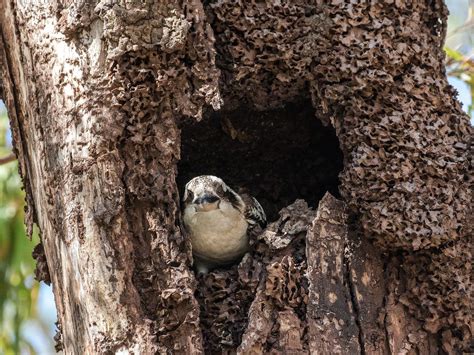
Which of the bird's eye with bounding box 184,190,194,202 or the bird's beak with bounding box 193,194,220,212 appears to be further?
the bird's eye with bounding box 184,190,194,202

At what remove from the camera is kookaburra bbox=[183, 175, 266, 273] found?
4281 mm

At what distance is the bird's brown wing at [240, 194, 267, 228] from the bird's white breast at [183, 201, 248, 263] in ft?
0.18

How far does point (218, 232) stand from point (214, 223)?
0.20 ft

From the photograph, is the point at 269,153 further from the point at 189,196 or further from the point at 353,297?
the point at 353,297

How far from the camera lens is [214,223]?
14.3 ft

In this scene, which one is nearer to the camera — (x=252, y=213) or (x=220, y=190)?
(x=220, y=190)

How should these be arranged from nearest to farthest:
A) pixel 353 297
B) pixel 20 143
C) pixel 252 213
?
1. pixel 353 297
2. pixel 20 143
3. pixel 252 213

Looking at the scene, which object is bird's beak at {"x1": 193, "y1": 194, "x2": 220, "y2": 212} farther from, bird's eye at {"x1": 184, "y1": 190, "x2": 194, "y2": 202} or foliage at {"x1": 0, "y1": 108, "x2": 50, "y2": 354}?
foliage at {"x1": 0, "y1": 108, "x2": 50, "y2": 354}

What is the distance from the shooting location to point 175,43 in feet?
11.0

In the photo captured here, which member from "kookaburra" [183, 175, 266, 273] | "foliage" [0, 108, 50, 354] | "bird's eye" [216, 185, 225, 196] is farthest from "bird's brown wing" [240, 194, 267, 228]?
"foliage" [0, 108, 50, 354]

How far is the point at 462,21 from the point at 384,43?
7.78 feet

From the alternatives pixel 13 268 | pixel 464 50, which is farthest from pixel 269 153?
pixel 13 268

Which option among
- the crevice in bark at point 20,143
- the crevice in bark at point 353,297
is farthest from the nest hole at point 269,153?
the crevice in bark at point 353,297

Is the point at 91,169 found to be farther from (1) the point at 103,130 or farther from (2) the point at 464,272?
(2) the point at 464,272
